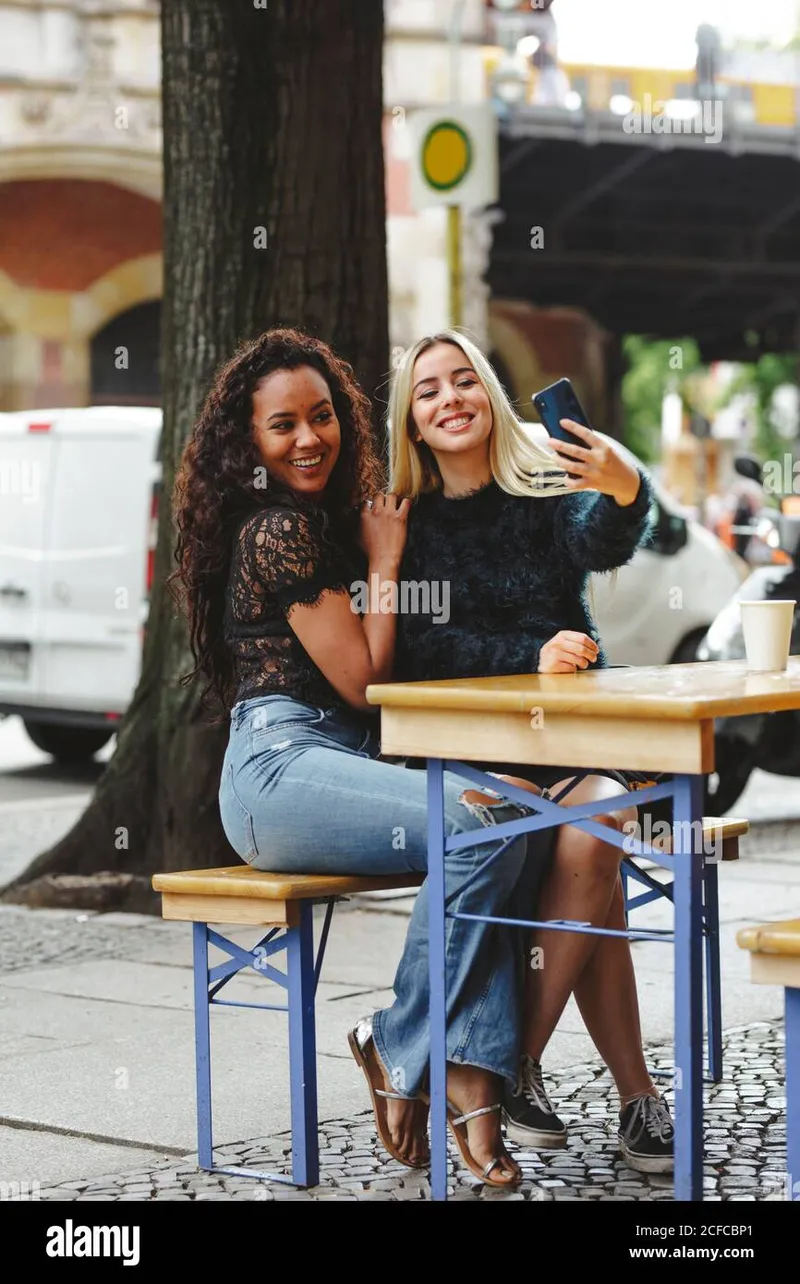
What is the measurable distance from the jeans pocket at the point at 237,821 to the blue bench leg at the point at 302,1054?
22 centimetres

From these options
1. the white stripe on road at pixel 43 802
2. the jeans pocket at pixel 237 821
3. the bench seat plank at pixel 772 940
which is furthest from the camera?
the white stripe on road at pixel 43 802

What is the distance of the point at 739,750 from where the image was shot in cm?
920

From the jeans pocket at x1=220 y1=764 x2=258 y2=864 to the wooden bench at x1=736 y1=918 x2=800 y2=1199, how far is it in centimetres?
114

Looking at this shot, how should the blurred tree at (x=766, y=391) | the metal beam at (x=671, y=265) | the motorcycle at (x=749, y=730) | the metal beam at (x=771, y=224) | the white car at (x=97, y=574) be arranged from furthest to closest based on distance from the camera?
the blurred tree at (x=766, y=391), the metal beam at (x=771, y=224), the metal beam at (x=671, y=265), the white car at (x=97, y=574), the motorcycle at (x=749, y=730)

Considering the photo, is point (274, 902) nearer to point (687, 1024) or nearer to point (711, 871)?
point (687, 1024)

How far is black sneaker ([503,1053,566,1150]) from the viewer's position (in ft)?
14.4

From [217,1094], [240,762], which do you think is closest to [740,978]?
[217,1094]

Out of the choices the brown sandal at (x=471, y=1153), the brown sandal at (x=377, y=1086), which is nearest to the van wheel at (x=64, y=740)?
the brown sandal at (x=377, y=1086)

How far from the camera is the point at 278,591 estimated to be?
175 inches

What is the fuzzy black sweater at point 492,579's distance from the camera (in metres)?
4.58

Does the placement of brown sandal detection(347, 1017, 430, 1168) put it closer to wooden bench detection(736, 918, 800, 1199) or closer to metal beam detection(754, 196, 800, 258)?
wooden bench detection(736, 918, 800, 1199)

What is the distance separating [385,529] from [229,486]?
13.7 inches

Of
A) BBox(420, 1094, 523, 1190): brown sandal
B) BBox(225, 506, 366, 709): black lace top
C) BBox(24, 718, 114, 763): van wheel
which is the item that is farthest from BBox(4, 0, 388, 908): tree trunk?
BBox(24, 718, 114, 763): van wheel

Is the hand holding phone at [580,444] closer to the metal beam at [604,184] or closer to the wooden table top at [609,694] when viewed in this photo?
the wooden table top at [609,694]
